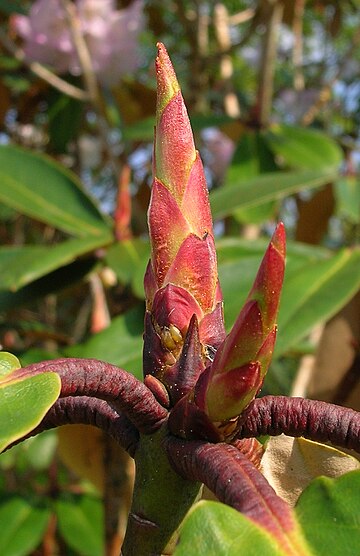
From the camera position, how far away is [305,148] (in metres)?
1.63

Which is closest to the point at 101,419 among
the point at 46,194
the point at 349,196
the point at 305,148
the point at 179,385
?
the point at 179,385

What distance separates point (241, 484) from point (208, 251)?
117 millimetres

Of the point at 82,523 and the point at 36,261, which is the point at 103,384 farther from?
the point at 82,523

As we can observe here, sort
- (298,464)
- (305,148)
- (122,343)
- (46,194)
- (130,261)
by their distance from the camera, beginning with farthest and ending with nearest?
1. (305,148)
2. (46,194)
3. (130,261)
4. (122,343)
5. (298,464)

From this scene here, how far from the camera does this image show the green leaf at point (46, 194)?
47.8 inches

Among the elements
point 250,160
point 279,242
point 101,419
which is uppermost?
point 279,242

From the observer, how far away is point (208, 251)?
368 mm

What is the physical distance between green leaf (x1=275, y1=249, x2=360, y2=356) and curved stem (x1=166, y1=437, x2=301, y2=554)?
1.72 feet

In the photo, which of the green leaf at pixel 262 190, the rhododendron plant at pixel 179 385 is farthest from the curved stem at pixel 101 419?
the green leaf at pixel 262 190

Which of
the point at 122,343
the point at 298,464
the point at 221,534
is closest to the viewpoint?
the point at 221,534

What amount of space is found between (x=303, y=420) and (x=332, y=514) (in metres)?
0.04

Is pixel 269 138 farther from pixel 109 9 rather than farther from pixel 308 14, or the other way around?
pixel 308 14

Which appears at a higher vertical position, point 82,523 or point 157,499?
point 157,499

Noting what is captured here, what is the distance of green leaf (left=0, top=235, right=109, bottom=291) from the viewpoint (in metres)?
0.97
